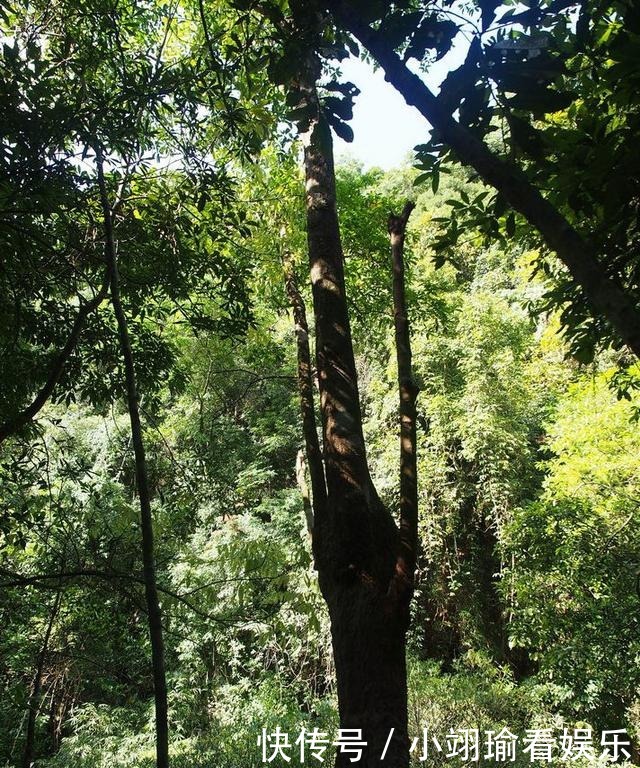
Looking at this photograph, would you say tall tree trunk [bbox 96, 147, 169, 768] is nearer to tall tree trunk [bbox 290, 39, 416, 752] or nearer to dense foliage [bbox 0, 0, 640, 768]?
dense foliage [bbox 0, 0, 640, 768]

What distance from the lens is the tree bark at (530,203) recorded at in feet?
2.03

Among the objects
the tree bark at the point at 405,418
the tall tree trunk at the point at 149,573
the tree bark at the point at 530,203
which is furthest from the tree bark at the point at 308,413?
the tree bark at the point at 530,203

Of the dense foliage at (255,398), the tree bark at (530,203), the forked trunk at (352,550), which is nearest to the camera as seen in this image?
the tree bark at (530,203)

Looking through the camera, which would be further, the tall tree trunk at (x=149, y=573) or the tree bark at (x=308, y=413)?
the tree bark at (x=308, y=413)

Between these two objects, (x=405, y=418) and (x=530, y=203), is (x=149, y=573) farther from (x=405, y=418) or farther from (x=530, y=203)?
(x=530, y=203)

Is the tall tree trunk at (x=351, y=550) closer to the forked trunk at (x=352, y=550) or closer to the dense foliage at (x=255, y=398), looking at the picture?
the forked trunk at (x=352, y=550)

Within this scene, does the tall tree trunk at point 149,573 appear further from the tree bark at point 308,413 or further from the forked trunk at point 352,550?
the tree bark at point 308,413

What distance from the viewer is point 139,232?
267 centimetres

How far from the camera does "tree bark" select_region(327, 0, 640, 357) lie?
2.03 feet

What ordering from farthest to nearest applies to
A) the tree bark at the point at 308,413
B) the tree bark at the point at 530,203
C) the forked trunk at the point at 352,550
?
the tree bark at the point at 308,413
the forked trunk at the point at 352,550
the tree bark at the point at 530,203

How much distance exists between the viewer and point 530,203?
0.70 meters

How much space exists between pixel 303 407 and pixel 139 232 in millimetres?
1184

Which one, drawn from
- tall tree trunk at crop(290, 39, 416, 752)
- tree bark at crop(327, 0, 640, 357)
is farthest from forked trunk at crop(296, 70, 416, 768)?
tree bark at crop(327, 0, 640, 357)

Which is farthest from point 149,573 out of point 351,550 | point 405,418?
point 405,418
